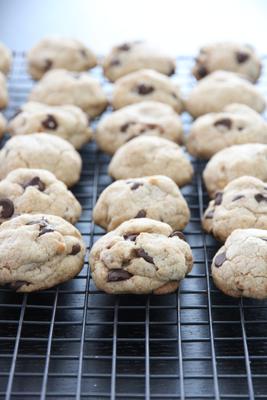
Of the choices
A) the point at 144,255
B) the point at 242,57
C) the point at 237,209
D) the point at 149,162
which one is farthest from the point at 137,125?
the point at 144,255

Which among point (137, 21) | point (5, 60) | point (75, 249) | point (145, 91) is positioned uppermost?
point (75, 249)

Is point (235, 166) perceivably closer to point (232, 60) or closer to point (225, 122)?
point (225, 122)

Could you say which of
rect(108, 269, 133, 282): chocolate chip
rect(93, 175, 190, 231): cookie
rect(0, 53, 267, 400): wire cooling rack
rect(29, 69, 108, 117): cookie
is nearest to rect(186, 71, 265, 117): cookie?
rect(29, 69, 108, 117): cookie

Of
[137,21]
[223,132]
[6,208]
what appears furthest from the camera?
[137,21]

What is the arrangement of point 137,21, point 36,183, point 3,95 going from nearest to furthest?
point 36,183, point 3,95, point 137,21

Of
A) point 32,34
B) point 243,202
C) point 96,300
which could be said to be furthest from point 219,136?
point 32,34

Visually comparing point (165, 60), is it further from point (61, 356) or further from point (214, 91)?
point (61, 356)

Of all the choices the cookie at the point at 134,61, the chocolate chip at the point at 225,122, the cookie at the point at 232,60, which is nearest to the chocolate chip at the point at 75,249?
the chocolate chip at the point at 225,122

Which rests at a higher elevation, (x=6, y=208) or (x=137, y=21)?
(x=6, y=208)
